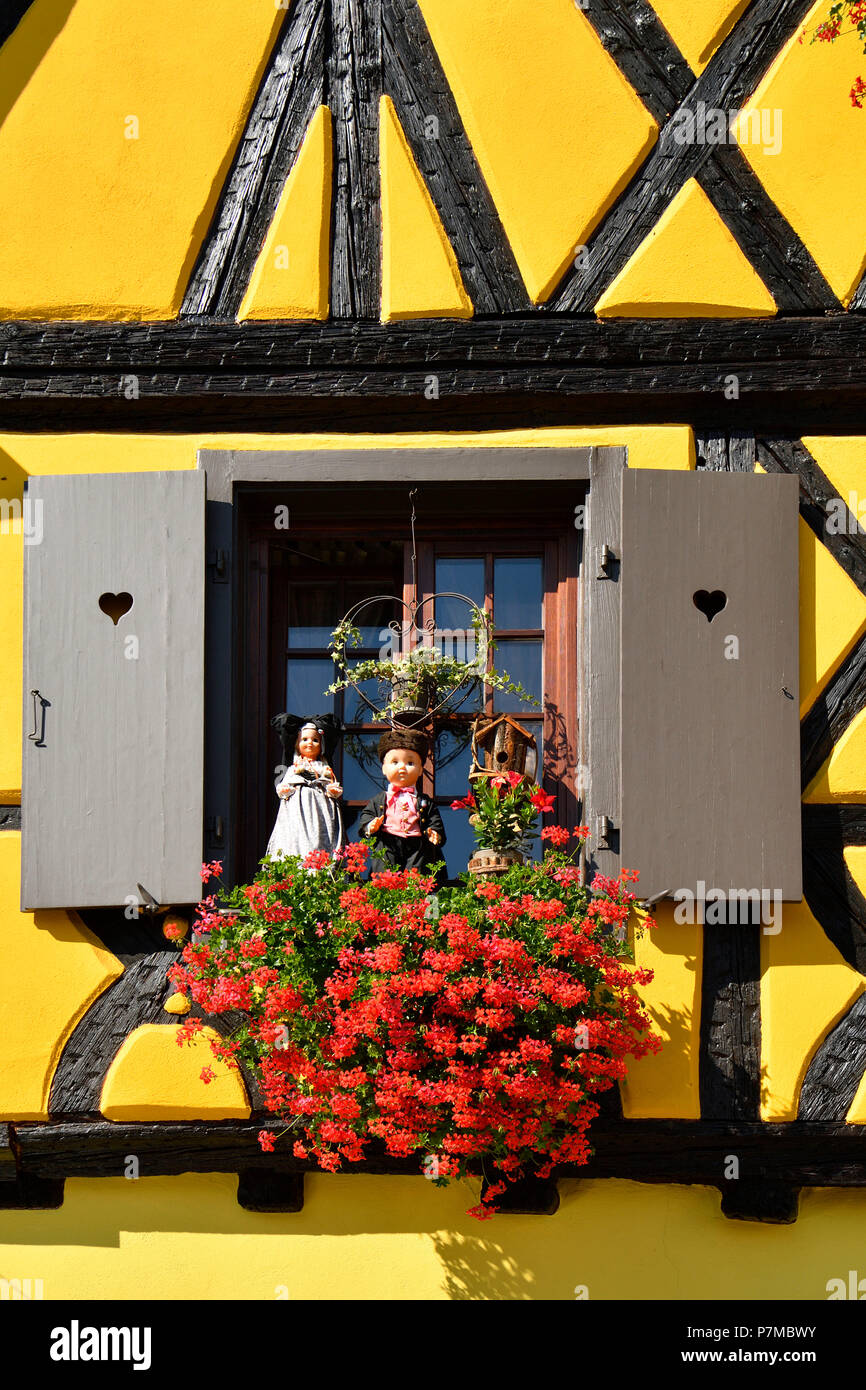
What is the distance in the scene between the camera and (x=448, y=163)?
5.43m

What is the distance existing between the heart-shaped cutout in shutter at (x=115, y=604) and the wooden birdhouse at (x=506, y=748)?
1.23 metres

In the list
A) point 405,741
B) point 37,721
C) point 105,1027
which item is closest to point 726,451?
point 405,741

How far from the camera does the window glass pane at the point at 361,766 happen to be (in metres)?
5.59

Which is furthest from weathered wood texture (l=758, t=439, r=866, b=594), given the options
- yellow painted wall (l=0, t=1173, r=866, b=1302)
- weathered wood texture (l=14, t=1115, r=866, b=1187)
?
yellow painted wall (l=0, t=1173, r=866, b=1302)

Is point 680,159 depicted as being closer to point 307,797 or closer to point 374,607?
point 374,607

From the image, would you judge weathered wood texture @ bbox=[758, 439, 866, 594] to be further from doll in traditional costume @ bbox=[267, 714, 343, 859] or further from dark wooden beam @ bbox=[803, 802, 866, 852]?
doll in traditional costume @ bbox=[267, 714, 343, 859]

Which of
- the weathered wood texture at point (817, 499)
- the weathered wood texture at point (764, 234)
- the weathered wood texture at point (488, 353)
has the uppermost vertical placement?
the weathered wood texture at point (764, 234)

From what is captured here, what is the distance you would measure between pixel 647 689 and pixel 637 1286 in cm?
185

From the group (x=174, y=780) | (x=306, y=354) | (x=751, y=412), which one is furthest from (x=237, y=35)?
(x=174, y=780)

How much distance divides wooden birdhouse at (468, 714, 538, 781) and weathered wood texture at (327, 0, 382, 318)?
144 centimetres

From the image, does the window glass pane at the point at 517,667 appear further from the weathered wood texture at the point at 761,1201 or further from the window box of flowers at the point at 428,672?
the weathered wood texture at the point at 761,1201

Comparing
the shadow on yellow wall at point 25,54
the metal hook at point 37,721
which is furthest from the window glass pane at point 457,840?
the shadow on yellow wall at point 25,54

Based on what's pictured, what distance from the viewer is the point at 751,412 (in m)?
5.37

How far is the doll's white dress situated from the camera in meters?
5.13
